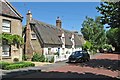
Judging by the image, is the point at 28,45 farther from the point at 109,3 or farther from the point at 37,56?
the point at 109,3

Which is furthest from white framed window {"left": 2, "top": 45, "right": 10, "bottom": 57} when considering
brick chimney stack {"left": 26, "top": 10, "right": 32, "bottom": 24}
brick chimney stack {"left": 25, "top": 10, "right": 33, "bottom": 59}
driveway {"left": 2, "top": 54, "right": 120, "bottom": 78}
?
brick chimney stack {"left": 26, "top": 10, "right": 32, "bottom": 24}

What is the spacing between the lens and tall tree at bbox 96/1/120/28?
27.0m

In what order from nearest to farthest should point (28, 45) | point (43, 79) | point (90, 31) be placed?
point (43, 79) < point (28, 45) < point (90, 31)

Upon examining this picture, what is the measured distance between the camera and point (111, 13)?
91.2 ft

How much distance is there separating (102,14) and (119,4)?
3.41 meters

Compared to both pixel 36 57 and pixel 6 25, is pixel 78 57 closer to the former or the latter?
pixel 36 57

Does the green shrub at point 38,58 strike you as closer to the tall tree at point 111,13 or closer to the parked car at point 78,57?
the parked car at point 78,57

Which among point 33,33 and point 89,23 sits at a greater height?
point 89,23

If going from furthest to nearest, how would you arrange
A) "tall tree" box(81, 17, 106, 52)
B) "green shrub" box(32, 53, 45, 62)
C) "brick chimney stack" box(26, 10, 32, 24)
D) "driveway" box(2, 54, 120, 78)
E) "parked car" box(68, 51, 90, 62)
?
1. "tall tree" box(81, 17, 106, 52)
2. "brick chimney stack" box(26, 10, 32, 24)
3. "green shrub" box(32, 53, 45, 62)
4. "parked car" box(68, 51, 90, 62)
5. "driveway" box(2, 54, 120, 78)

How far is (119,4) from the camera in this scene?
2622 cm

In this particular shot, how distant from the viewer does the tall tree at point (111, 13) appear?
1064 inches

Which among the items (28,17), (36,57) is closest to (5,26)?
(36,57)

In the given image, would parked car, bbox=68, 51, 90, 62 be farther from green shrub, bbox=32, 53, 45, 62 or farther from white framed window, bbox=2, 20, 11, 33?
white framed window, bbox=2, 20, 11, 33

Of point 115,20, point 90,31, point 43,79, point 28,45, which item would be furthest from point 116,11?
point 90,31
